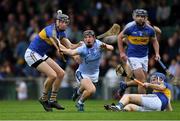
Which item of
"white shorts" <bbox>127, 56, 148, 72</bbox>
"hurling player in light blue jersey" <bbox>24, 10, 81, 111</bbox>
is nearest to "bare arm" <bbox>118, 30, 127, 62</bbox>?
"white shorts" <bbox>127, 56, 148, 72</bbox>

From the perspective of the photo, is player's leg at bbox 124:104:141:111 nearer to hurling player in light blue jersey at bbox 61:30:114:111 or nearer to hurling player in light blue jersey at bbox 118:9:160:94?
hurling player in light blue jersey at bbox 61:30:114:111

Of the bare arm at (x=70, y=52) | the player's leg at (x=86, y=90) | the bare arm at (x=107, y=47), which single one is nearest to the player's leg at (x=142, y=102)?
the player's leg at (x=86, y=90)

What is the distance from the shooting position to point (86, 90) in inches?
773

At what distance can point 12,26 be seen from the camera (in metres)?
33.0

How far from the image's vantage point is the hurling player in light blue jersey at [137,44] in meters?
21.8

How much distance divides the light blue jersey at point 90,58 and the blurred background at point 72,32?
8287 mm

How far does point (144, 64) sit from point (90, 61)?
281cm

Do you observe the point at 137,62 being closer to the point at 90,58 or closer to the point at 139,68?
the point at 139,68

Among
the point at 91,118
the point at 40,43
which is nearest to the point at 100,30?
the point at 40,43

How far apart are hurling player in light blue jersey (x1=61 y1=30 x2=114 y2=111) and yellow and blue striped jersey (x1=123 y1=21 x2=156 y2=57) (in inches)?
85.9

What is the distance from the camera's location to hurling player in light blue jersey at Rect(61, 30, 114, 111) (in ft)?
64.1

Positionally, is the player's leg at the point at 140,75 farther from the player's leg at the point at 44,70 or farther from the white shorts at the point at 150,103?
the player's leg at the point at 44,70

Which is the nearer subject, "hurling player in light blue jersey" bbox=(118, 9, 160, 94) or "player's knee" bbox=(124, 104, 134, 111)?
"player's knee" bbox=(124, 104, 134, 111)

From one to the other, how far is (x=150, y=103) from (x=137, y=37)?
3.16 m
